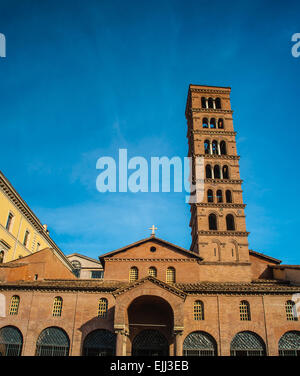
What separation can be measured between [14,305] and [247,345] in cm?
1894

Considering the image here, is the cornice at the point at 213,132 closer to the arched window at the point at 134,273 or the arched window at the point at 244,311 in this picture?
the arched window at the point at 134,273

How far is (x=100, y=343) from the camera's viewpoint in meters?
27.2

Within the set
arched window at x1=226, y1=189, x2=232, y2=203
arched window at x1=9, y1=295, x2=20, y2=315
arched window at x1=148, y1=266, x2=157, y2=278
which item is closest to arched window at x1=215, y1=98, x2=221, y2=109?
arched window at x1=226, y1=189, x2=232, y2=203

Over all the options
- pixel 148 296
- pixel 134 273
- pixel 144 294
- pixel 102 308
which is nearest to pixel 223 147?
pixel 134 273

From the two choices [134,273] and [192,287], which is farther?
[134,273]

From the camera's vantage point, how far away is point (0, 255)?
35.8 metres

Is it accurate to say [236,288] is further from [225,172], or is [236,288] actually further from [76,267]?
[76,267]

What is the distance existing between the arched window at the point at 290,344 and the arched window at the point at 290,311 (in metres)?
0.98

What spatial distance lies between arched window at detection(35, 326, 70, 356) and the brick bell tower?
14.6 metres

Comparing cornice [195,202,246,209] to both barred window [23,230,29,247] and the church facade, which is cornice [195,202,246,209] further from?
barred window [23,230,29,247]

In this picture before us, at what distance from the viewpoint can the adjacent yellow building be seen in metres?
36.6
